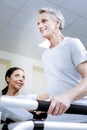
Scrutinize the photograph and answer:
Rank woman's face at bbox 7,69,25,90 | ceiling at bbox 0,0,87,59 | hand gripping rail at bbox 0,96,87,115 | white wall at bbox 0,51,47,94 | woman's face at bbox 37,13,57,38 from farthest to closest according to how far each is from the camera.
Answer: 1. white wall at bbox 0,51,47,94
2. ceiling at bbox 0,0,87,59
3. woman's face at bbox 7,69,25,90
4. woman's face at bbox 37,13,57,38
5. hand gripping rail at bbox 0,96,87,115

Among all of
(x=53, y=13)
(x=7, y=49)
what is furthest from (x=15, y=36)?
(x=53, y=13)

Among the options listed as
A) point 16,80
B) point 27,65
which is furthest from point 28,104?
point 27,65

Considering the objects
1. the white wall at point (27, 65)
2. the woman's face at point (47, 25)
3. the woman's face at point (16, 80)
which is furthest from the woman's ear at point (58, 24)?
the white wall at point (27, 65)

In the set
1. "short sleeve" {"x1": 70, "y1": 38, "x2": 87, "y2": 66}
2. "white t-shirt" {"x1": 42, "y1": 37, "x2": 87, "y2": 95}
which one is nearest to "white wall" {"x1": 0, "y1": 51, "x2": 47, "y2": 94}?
"white t-shirt" {"x1": 42, "y1": 37, "x2": 87, "y2": 95}

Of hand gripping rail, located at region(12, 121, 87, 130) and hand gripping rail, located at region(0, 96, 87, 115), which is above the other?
hand gripping rail, located at region(0, 96, 87, 115)

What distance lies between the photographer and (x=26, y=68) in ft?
21.5

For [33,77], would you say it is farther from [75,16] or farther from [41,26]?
[41,26]

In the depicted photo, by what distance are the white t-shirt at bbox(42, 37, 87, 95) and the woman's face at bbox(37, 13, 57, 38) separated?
0.50 feet

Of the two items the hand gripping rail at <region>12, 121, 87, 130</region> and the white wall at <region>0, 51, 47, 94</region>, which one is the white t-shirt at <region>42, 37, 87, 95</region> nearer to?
the hand gripping rail at <region>12, 121, 87, 130</region>

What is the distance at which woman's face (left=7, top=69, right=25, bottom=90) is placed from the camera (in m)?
3.10

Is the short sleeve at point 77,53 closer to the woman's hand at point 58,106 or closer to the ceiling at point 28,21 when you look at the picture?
the woman's hand at point 58,106

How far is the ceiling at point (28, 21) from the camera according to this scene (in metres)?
3.91

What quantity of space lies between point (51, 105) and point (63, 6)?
3.31 m

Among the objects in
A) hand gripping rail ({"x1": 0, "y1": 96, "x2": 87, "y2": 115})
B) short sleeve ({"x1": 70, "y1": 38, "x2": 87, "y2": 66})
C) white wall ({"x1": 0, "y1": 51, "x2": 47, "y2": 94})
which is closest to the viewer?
hand gripping rail ({"x1": 0, "y1": 96, "x2": 87, "y2": 115})
